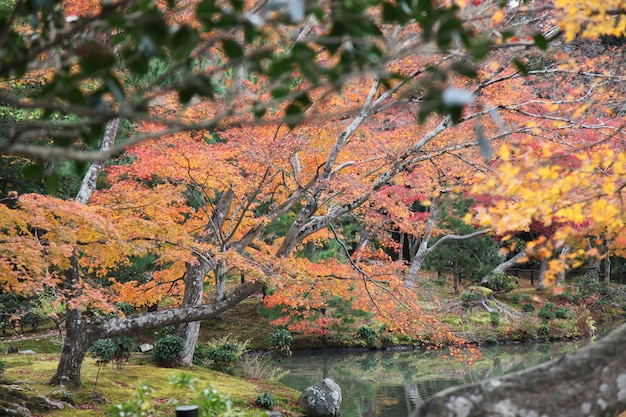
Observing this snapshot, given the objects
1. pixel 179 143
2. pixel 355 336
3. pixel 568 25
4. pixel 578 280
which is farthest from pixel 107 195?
pixel 578 280

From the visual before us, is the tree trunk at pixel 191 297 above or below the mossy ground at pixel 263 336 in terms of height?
above

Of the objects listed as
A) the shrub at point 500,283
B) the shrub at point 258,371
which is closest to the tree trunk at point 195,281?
the shrub at point 258,371

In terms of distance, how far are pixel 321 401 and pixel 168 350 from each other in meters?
3.30

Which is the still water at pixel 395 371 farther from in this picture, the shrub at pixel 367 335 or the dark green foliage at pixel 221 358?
the dark green foliage at pixel 221 358

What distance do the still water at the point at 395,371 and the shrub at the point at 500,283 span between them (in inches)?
145

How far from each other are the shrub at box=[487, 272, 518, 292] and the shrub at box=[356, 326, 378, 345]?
243 inches

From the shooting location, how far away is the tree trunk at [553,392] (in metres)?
2.58

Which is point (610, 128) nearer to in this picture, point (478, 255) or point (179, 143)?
point (179, 143)

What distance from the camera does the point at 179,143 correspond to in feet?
26.2

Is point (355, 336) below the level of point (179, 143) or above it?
below

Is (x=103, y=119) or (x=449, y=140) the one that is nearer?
(x=103, y=119)

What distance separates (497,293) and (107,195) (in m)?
15.9

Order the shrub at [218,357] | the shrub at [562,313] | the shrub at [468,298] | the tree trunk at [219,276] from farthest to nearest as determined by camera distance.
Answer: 1. the shrub at [562,313]
2. the shrub at [468,298]
3. the shrub at [218,357]
4. the tree trunk at [219,276]

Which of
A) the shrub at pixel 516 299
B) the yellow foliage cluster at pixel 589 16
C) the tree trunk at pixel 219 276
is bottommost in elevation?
the shrub at pixel 516 299
